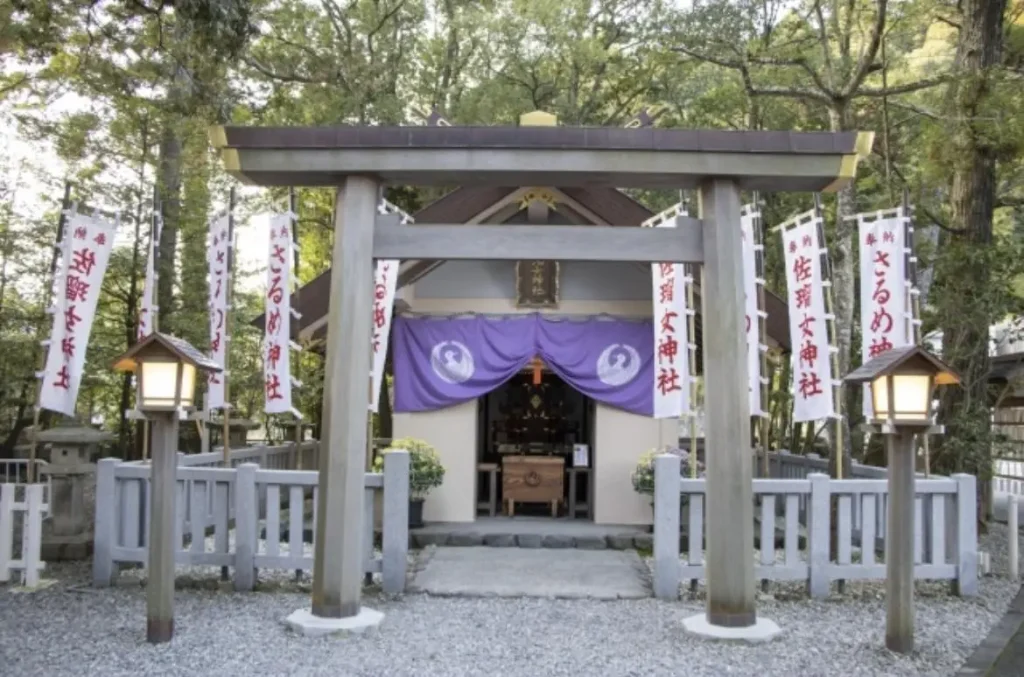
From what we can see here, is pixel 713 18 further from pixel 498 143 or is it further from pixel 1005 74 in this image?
pixel 498 143

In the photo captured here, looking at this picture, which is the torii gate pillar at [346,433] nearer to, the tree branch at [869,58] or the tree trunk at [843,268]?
the tree branch at [869,58]

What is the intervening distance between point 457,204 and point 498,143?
4.34m

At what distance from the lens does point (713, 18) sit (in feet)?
45.7

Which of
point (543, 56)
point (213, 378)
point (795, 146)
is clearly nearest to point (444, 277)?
point (213, 378)

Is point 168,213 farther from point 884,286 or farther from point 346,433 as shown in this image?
point 884,286

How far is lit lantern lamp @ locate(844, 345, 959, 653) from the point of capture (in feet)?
A: 18.5

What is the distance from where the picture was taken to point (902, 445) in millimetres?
5734

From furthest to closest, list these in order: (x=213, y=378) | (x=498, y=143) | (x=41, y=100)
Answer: (x=41, y=100), (x=213, y=378), (x=498, y=143)

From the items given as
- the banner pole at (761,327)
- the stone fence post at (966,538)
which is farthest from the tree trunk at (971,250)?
the stone fence post at (966,538)

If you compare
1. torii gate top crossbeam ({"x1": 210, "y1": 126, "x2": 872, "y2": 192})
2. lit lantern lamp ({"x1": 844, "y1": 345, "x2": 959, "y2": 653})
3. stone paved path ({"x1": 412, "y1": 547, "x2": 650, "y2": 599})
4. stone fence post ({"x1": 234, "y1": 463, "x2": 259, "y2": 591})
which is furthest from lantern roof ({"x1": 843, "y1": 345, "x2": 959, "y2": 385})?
stone fence post ({"x1": 234, "y1": 463, "x2": 259, "y2": 591})

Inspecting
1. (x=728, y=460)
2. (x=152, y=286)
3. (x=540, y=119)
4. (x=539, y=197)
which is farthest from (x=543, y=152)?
(x=152, y=286)

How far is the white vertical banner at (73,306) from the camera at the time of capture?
8.15m

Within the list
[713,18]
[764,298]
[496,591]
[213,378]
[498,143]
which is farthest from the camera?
[713,18]

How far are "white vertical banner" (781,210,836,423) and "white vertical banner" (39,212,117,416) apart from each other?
724 cm
